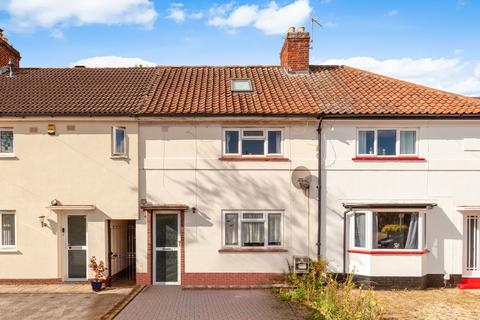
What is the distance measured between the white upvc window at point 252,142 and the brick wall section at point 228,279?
3.96m

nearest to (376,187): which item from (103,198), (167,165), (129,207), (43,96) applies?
(167,165)

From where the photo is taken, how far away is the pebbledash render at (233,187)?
10.4 m

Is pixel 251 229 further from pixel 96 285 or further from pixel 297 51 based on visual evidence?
pixel 297 51

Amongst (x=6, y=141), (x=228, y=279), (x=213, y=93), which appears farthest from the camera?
(x=213, y=93)

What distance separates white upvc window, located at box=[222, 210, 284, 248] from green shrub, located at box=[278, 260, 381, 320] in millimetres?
1334

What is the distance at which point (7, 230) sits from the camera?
419 inches

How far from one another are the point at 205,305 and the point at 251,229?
2785 millimetres

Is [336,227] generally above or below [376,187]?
below

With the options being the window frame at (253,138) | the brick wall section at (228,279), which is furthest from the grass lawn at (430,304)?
the window frame at (253,138)

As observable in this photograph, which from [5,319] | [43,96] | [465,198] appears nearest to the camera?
[5,319]

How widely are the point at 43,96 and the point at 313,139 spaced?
9785 millimetres

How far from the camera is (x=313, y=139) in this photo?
10617 millimetres

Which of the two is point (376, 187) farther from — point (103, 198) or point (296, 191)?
point (103, 198)

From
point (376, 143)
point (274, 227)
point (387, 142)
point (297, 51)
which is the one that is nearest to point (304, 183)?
point (274, 227)
